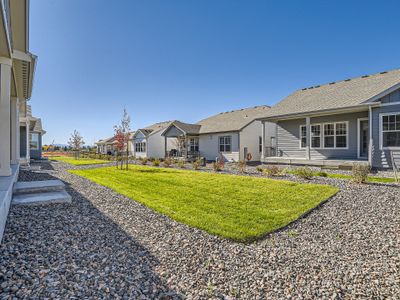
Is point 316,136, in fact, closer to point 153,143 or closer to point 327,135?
point 327,135

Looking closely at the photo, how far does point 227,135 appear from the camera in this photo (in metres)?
21.8

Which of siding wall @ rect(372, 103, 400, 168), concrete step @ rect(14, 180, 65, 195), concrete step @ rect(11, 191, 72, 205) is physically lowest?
concrete step @ rect(11, 191, 72, 205)

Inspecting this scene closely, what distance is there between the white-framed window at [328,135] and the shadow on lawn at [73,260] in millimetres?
13812

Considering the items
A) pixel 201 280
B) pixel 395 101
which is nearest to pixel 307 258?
pixel 201 280

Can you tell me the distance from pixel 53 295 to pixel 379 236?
5408 millimetres

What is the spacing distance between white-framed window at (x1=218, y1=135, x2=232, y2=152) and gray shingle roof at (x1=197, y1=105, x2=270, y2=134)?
85 cm

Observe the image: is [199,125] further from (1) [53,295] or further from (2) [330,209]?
(1) [53,295]

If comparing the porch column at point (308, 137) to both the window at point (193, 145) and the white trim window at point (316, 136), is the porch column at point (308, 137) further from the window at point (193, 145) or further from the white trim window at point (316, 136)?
the window at point (193, 145)

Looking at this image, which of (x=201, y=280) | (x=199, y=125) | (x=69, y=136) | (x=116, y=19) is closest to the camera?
(x=201, y=280)

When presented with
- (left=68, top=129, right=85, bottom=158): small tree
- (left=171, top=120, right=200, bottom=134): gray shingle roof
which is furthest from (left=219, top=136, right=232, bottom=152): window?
(left=68, top=129, right=85, bottom=158): small tree

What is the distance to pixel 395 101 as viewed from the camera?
1084 cm

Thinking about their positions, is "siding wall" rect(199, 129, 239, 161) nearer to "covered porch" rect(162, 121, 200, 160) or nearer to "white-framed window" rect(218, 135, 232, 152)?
"white-framed window" rect(218, 135, 232, 152)

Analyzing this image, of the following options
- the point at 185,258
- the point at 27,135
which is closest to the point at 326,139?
the point at 185,258

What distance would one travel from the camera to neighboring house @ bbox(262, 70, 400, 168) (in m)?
11.2
